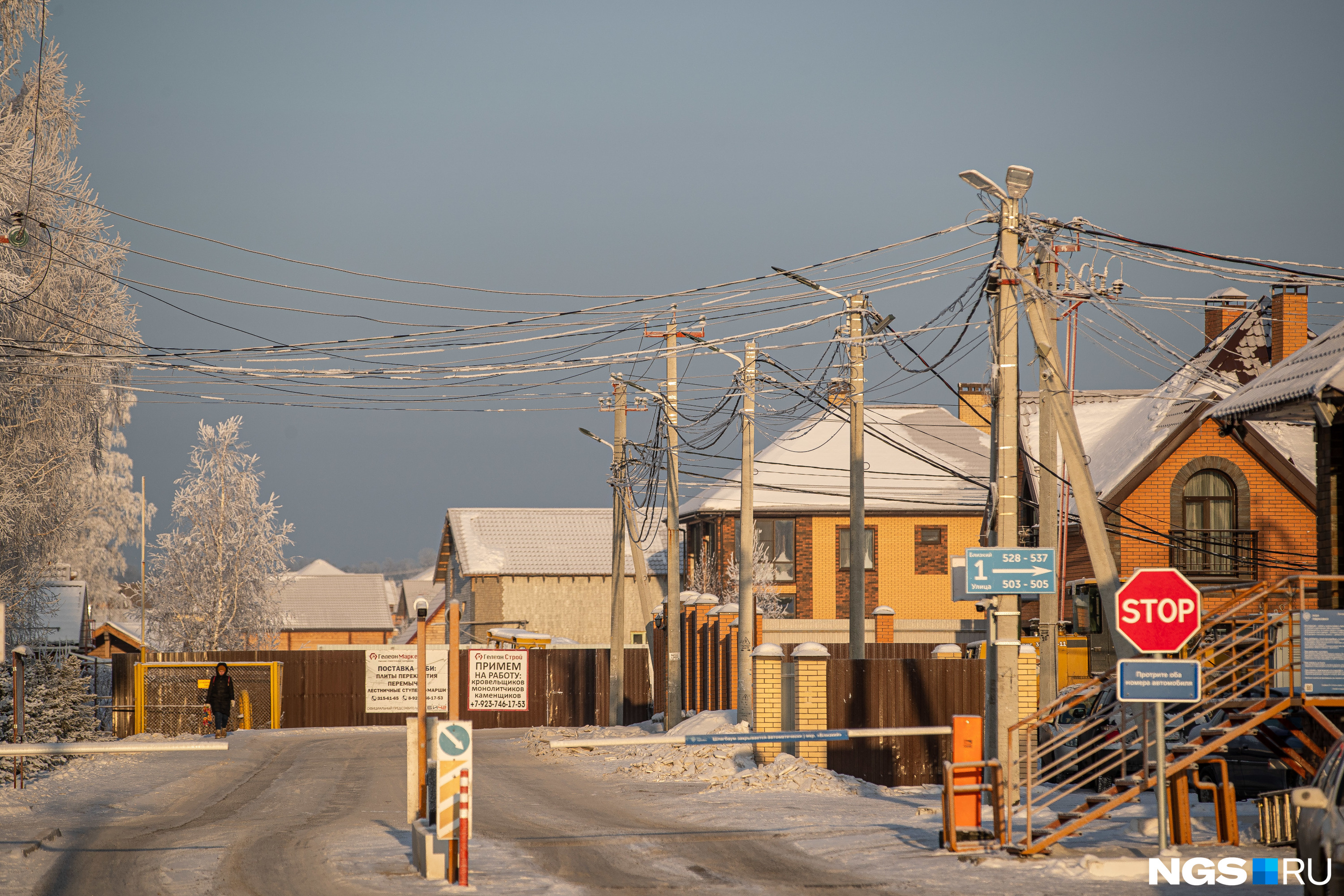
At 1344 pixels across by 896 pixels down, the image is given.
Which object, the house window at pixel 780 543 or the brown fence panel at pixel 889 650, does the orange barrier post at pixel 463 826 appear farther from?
the house window at pixel 780 543

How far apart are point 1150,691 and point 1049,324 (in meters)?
5.42

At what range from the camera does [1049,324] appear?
49.9ft

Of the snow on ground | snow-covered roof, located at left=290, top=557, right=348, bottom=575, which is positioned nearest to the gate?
the snow on ground

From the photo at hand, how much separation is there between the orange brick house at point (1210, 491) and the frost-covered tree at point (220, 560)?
33.9 m

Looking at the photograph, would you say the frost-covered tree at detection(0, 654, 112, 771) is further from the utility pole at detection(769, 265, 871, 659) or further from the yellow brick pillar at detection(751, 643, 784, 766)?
the utility pole at detection(769, 265, 871, 659)

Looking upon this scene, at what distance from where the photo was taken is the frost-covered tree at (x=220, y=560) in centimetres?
5191

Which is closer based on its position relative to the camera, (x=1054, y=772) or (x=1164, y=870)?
(x=1164, y=870)

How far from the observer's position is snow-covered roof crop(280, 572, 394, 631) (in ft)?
292

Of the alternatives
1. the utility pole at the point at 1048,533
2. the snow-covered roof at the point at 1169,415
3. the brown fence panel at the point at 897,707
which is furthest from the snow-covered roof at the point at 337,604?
the brown fence panel at the point at 897,707

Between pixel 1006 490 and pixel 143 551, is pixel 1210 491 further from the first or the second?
pixel 143 551

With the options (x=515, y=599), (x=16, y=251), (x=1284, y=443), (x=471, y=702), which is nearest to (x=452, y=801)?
(x=16, y=251)

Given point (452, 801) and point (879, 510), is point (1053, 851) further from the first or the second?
point (879, 510)

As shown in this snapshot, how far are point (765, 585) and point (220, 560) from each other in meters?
23.0

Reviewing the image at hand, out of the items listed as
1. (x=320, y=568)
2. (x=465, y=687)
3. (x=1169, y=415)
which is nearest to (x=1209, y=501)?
(x=1169, y=415)
